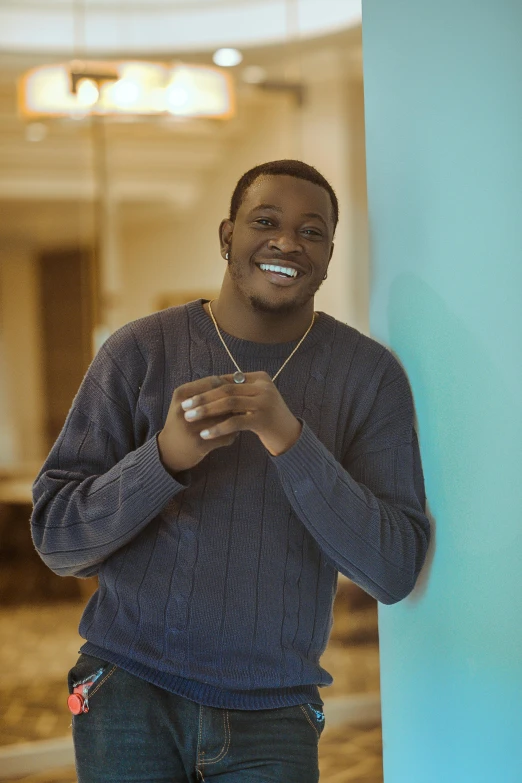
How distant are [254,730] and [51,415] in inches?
122

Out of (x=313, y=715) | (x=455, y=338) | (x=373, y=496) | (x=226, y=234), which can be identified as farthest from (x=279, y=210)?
(x=313, y=715)

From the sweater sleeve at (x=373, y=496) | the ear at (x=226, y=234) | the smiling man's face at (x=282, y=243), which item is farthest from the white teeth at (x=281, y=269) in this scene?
the sweater sleeve at (x=373, y=496)

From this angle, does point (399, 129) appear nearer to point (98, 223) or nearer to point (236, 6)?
point (98, 223)

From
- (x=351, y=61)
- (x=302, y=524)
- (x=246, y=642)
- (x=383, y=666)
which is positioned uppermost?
(x=351, y=61)

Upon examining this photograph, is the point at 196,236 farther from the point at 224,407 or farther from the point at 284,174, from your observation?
the point at 224,407

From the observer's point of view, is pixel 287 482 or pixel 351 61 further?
pixel 351 61

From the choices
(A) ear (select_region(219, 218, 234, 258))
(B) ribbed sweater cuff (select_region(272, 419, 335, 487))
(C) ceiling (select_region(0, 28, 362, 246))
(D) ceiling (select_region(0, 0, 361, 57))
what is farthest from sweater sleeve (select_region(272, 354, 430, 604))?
(D) ceiling (select_region(0, 0, 361, 57))

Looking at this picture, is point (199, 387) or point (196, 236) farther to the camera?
point (196, 236)

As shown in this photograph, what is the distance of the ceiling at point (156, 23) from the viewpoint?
4.20 meters

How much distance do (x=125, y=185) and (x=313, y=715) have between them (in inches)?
130

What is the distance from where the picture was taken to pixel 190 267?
4.38 meters

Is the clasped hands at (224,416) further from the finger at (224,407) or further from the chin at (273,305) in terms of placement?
the chin at (273,305)

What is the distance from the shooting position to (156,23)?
172 inches

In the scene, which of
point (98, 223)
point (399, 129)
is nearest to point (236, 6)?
point (98, 223)
